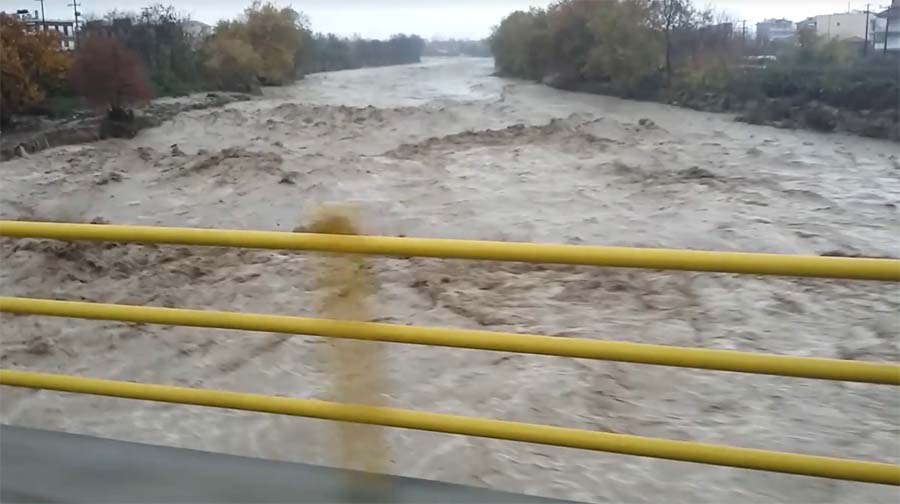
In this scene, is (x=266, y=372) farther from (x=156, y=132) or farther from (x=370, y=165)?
(x=156, y=132)

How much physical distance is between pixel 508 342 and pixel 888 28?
33.6 ft

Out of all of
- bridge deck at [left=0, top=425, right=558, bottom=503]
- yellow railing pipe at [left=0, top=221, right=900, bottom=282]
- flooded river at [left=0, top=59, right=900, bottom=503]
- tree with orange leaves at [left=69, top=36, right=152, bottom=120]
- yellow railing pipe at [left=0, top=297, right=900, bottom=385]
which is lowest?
flooded river at [left=0, top=59, right=900, bottom=503]

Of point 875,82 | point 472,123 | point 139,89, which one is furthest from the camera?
point 472,123

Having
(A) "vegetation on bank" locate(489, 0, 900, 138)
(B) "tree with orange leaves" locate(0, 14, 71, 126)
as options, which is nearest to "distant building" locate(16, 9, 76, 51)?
(B) "tree with orange leaves" locate(0, 14, 71, 126)

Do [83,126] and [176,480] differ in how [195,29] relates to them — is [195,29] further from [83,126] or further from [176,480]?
[176,480]

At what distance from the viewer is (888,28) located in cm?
1002

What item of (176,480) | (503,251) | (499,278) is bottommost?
(499,278)

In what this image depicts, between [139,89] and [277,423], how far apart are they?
12.2 m

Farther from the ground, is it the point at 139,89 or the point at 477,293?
the point at 139,89

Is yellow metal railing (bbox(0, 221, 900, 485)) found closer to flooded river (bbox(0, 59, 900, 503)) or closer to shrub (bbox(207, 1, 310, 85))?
flooded river (bbox(0, 59, 900, 503))

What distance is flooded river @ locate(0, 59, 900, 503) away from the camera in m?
5.48

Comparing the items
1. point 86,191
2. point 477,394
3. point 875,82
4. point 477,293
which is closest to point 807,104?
point 875,82

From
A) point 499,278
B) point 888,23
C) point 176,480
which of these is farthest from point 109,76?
Result: point 176,480

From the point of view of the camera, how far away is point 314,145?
59.2 ft
